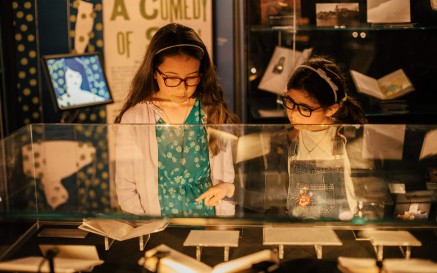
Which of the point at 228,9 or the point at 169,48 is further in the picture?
the point at 228,9

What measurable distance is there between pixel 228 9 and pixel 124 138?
2.31 m

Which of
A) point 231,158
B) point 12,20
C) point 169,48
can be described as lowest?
point 231,158

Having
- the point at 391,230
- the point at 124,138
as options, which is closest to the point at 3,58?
the point at 124,138

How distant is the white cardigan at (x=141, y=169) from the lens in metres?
2.06

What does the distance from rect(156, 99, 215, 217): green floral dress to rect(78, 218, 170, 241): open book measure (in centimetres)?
9

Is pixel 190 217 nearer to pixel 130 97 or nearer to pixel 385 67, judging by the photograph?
pixel 130 97

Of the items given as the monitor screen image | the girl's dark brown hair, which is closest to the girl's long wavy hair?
the girl's dark brown hair

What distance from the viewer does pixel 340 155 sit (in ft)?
6.77

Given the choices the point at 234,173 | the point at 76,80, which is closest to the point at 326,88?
the point at 234,173

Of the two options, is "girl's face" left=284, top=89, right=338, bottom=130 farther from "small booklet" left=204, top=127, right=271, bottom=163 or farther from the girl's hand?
the girl's hand

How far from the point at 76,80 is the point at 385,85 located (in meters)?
2.17

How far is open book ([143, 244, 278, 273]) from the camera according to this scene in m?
1.66

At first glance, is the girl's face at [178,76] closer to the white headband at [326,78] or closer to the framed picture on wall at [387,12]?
the white headband at [326,78]

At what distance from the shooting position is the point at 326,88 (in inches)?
94.4
